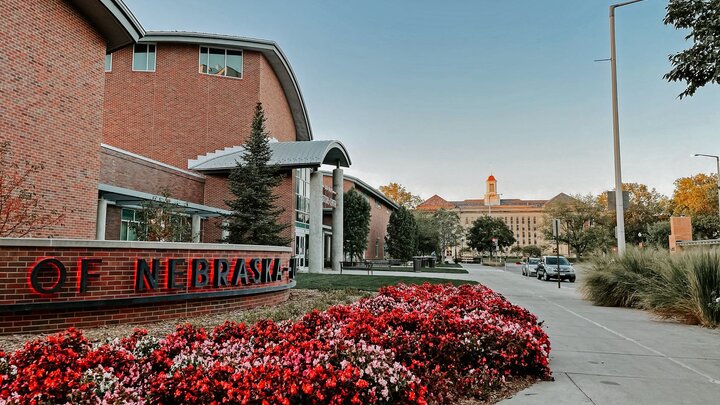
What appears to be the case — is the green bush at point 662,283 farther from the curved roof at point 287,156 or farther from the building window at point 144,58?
the building window at point 144,58

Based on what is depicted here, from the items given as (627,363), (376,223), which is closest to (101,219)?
(627,363)

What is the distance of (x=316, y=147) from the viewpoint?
26516 millimetres

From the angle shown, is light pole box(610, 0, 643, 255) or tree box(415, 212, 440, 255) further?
tree box(415, 212, 440, 255)

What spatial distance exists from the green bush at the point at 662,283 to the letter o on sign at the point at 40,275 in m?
11.1

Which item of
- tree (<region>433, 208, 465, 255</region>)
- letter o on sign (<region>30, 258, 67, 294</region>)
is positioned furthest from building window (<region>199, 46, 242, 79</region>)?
tree (<region>433, 208, 465, 255</region>)

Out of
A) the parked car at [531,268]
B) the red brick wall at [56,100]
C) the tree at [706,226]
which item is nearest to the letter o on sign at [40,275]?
the red brick wall at [56,100]

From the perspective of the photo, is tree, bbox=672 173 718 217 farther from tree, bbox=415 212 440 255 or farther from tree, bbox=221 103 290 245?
tree, bbox=221 103 290 245

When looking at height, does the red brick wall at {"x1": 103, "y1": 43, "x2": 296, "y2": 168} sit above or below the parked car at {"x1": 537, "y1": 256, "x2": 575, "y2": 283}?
above

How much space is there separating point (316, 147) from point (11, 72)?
15.4 m

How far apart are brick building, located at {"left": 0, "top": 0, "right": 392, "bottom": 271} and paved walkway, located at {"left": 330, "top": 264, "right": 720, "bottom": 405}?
13.3 metres

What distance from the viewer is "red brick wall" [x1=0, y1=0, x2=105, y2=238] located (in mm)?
12820

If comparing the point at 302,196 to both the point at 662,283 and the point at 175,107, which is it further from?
the point at 662,283

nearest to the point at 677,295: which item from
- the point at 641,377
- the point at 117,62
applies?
the point at 641,377

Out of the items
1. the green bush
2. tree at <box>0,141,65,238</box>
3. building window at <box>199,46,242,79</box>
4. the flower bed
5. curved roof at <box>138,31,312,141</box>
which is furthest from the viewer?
building window at <box>199,46,242,79</box>
